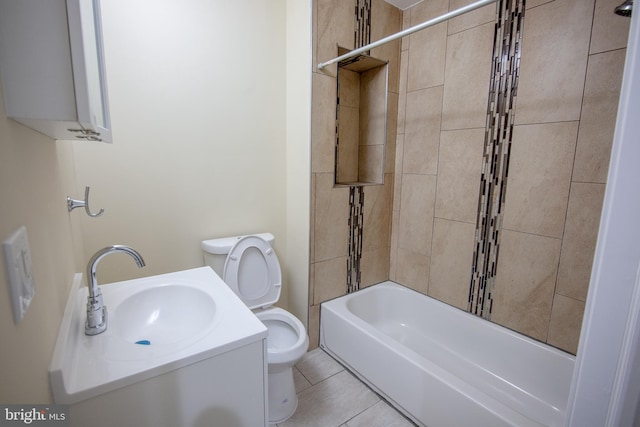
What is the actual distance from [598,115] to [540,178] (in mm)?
361

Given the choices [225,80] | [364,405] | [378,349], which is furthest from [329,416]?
[225,80]

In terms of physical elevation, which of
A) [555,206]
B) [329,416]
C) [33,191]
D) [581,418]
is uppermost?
[33,191]

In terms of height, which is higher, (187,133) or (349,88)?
(349,88)

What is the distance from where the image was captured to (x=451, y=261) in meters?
2.05

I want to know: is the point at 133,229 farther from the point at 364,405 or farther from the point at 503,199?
the point at 503,199

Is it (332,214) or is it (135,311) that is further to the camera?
(332,214)

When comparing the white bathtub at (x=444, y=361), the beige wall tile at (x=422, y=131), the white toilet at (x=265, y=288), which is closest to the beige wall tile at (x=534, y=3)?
the beige wall tile at (x=422, y=131)

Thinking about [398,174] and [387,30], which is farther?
[398,174]

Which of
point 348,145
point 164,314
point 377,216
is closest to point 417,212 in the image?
point 377,216

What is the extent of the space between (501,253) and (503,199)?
33 centimetres

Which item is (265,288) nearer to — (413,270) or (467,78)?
(413,270)

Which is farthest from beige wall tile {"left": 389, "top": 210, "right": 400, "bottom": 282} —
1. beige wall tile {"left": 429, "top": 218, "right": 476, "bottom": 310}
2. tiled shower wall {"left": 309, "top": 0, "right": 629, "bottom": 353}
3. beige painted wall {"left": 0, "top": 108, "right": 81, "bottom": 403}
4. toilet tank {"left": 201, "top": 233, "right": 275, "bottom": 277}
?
beige painted wall {"left": 0, "top": 108, "right": 81, "bottom": 403}

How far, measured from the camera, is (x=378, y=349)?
5.48 feet

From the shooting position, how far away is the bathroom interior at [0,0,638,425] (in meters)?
1.45
